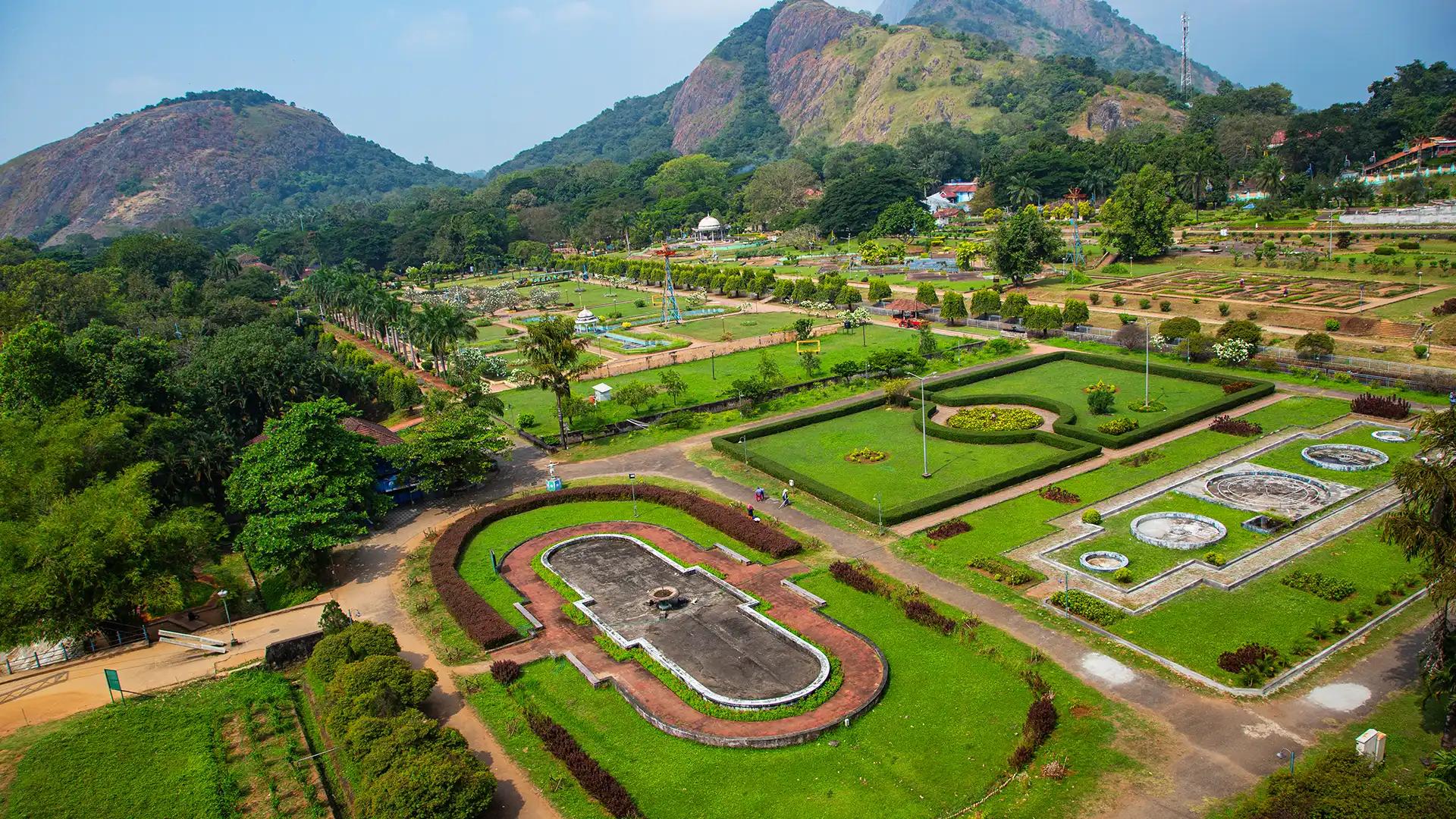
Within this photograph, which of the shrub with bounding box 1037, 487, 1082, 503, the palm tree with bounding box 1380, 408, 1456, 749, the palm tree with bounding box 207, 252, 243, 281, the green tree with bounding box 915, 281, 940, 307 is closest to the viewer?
the palm tree with bounding box 1380, 408, 1456, 749

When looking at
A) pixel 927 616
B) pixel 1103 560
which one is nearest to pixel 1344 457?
pixel 1103 560

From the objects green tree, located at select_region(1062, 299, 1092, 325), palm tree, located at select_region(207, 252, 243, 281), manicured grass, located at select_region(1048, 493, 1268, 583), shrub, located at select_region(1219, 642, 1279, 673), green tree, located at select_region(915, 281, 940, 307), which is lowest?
shrub, located at select_region(1219, 642, 1279, 673)

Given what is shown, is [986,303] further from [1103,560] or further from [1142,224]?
[1103,560]

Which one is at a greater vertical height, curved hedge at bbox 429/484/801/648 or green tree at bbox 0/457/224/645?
green tree at bbox 0/457/224/645

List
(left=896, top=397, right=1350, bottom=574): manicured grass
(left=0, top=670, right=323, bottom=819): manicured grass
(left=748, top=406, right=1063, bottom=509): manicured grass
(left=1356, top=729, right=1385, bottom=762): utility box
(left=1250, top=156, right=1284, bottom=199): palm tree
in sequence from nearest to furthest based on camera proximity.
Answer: (left=1356, top=729, right=1385, bottom=762): utility box
(left=0, top=670, right=323, bottom=819): manicured grass
(left=896, top=397, right=1350, bottom=574): manicured grass
(left=748, top=406, right=1063, bottom=509): manicured grass
(left=1250, top=156, right=1284, bottom=199): palm tree

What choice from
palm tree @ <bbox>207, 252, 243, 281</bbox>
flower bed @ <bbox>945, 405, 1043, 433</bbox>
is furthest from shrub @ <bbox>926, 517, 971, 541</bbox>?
palm tree @ <bbox>207, 252, 243, 281</bbox>

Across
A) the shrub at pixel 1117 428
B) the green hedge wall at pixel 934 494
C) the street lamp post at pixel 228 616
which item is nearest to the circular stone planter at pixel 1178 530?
the green hedge wall at pixel 934 494

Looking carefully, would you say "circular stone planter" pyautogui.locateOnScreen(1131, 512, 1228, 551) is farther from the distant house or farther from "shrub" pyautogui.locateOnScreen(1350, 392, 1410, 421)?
the distant house
